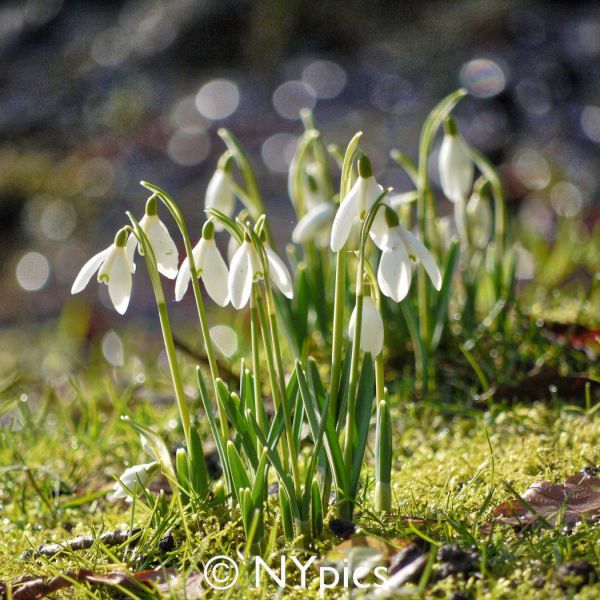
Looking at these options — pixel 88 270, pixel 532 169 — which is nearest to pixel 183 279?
pixel 88 270

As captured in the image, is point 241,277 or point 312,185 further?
point 312,185

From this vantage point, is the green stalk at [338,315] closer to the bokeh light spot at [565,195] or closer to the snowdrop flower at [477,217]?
the snowdrop flower at [477,217]

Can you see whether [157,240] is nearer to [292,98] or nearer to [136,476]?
[136,476]

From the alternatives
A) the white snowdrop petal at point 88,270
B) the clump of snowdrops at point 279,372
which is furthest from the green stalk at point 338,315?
the white snowdrop petal at point 88,270

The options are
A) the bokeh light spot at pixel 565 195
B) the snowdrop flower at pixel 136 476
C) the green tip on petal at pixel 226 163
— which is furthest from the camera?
the bokeh light spot at pixel 565 195

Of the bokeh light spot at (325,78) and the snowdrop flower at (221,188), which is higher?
the bokeh light spot at (325,78)
